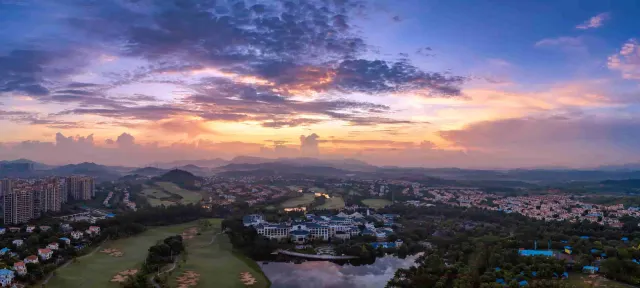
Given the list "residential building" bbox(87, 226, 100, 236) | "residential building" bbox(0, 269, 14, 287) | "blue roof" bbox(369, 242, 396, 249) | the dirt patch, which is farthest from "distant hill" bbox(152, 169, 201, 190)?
"residential building" bbox(0, 269, 14, 287)

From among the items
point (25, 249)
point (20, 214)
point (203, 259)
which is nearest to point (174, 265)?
point (203, 259)

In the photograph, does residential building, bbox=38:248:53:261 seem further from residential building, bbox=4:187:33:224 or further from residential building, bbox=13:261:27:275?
residential building, bbox=4:187:33:224

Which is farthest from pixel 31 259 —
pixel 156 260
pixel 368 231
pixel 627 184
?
pixel 627 184

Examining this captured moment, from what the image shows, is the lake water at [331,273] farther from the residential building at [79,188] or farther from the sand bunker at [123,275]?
the residential building at [79,188]

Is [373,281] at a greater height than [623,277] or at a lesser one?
lesser

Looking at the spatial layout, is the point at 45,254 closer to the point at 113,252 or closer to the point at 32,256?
the point at 32,256

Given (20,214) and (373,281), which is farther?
(20,214)

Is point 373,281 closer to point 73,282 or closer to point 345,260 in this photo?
point 345,260
